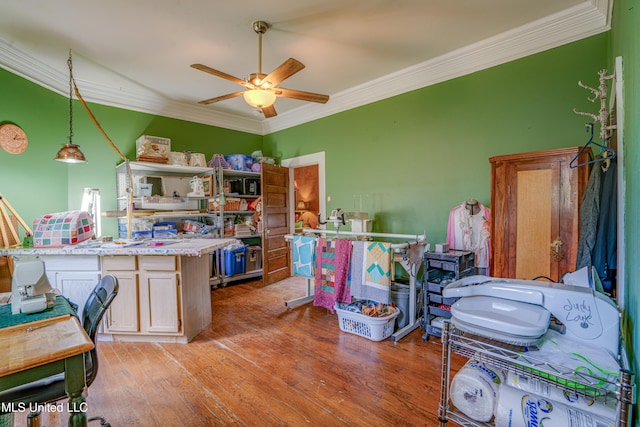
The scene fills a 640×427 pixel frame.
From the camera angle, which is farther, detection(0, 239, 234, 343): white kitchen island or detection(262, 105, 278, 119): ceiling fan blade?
detection(262, 105, 278, 119): ceiling fan blade

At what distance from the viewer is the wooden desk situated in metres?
0.98

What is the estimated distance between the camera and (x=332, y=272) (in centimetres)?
297

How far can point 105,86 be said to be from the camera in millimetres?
3846

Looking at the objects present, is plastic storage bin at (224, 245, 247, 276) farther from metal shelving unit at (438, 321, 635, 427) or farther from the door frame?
metal shelving unit at (438, 321, 635, 427)

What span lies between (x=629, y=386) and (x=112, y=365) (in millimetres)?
3047

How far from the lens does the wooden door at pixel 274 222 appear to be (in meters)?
4.60

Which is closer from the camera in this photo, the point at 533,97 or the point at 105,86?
the point at 533,97

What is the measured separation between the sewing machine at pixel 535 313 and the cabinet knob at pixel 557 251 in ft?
3.53

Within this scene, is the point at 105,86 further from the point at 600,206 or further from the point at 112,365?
the point at 600,206

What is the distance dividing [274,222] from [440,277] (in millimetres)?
2885

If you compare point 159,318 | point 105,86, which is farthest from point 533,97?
point 105,86

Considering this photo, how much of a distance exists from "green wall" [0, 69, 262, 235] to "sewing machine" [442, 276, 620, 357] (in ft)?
13.9

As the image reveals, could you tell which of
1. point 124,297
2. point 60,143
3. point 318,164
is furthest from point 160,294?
point 318,164

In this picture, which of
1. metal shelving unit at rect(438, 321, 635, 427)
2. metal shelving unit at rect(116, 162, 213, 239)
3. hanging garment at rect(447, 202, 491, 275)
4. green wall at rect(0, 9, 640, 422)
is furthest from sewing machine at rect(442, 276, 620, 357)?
metal shelving unit at rect(116, 162, 213, 239)
